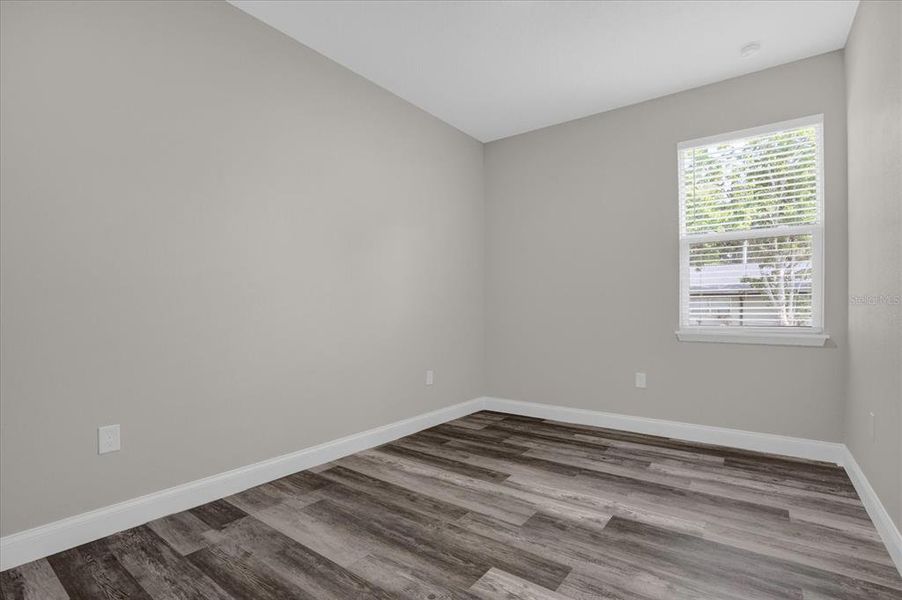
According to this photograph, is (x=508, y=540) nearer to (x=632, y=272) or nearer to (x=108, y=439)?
(x=108, y=439)

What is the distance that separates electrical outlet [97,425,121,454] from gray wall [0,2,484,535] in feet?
0.12

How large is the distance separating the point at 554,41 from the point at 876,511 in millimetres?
2968

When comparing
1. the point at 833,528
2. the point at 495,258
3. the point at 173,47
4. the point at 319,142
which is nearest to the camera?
the point at 833,528

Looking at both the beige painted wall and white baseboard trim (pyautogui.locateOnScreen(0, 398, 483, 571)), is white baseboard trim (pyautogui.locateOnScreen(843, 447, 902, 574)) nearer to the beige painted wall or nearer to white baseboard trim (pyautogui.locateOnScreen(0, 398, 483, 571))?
the beige painted wall

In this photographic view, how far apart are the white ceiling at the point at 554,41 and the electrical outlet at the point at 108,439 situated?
7.46 feet

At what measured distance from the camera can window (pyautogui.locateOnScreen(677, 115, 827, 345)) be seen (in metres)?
3.12

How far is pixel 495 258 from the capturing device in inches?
183

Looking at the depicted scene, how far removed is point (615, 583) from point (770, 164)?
2.98 m

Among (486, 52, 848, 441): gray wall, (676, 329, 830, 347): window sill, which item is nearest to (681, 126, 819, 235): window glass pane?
(486, 52, 848, 441): gray wall

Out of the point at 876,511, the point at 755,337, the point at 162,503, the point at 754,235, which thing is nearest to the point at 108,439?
the point at 162,503

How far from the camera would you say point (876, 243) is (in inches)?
85.8

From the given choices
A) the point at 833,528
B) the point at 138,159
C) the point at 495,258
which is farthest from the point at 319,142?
the point at 833,528

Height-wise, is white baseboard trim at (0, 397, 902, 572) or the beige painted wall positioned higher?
the beige painted wall

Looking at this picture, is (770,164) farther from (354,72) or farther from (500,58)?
(354,72)
